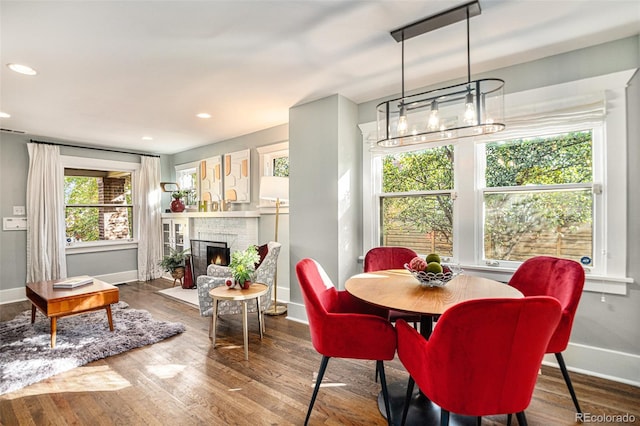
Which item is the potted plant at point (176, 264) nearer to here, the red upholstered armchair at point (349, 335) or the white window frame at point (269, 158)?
the white window frame at point (269, 158)

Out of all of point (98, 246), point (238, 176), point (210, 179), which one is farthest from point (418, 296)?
point (98, 246)

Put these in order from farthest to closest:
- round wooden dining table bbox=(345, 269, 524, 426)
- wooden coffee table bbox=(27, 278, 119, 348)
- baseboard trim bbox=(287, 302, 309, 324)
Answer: baseboard trim bbox=(287, 302, 309, 324), wooden coffee table bbox=(27, 278, 119, 348), round wooden dining table bbox=(345, 269, 524, 426)

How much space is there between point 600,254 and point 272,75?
2996mm

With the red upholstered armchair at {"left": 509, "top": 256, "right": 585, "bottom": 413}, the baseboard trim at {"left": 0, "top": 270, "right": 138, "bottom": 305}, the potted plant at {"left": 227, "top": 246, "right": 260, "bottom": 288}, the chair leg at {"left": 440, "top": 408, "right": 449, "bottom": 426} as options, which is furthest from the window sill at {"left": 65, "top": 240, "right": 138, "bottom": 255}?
the red upholstered armchair at {"left": 509, "top": 256, "right": 585, "bottom": 413}

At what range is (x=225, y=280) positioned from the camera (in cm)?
320

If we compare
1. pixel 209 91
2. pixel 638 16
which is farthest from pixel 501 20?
pixel 209 91

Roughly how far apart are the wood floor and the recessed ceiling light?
96.9 inches

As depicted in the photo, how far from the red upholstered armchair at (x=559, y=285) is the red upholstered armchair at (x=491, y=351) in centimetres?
75

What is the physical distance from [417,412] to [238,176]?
3.95m

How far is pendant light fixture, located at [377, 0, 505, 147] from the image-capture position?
70.9 inches

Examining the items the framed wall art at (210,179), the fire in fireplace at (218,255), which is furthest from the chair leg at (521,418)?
the framed wall art at (210,179)

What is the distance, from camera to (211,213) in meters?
5.12

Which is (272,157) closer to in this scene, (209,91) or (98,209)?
(209,91)

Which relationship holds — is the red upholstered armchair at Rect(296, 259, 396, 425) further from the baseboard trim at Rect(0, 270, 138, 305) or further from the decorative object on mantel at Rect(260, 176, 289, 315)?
the baseboard trim at Rect(0, 270, 138, 305)
